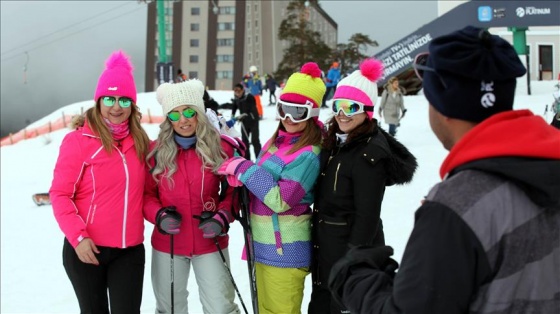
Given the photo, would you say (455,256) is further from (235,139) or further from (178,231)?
(235,139)

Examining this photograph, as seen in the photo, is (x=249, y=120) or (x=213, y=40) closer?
(x=249, y=120)

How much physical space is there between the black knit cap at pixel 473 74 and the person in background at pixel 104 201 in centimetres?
223

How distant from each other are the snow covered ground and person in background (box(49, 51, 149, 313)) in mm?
1357

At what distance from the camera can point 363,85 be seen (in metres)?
3.41

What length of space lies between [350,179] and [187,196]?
997 millimetres

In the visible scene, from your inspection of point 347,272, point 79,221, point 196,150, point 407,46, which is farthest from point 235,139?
point 407,46

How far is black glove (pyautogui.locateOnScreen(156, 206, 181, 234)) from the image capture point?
3.29 meters

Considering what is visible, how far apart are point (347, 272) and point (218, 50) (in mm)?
79956

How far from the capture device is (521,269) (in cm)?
144

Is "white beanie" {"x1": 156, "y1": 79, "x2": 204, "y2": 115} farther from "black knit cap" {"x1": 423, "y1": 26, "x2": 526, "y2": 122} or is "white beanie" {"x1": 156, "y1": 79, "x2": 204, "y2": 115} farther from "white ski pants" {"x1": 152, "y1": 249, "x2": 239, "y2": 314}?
"black knit cap" {"x1": 423, "y1": 26, "x2": 526, "y2": 122}

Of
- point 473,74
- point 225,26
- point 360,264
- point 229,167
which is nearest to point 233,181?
point 229,167

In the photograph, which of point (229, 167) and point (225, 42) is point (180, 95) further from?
point (225, 42)

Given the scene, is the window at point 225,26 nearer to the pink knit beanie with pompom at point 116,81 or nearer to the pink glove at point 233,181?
the pink knit beanie with pompom at point 116,81

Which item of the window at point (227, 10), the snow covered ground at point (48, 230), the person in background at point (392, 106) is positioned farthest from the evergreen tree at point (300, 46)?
the person in background at point (392, 106)
